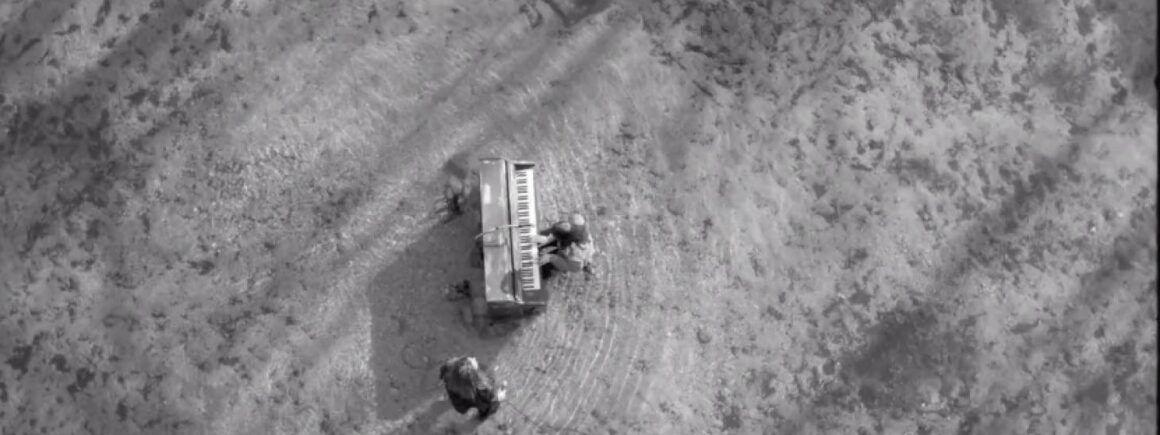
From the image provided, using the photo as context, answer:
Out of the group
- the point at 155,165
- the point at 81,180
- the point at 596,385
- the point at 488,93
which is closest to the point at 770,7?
the point at 488,93

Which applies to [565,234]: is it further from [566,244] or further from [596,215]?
[596,215]

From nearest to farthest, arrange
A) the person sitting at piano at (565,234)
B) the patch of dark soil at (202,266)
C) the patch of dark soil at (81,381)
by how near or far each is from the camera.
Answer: the person sitting at piano at (565,234) < the patch of dark soil at (81,381) < the patch of dark soil at (202,266)

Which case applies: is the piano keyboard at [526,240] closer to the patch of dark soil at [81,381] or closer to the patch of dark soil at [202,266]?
the patch of dark soil at [202,266]

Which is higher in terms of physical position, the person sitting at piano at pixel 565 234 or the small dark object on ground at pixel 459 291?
the person sitting at piano at pixel 565 234

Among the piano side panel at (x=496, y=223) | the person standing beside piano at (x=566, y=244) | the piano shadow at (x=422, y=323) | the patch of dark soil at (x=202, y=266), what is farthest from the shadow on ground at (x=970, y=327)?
the patch of dark soil at (x=202, y=266)

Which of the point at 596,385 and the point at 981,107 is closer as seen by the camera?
the point at 596,385

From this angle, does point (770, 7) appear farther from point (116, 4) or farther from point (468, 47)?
point (116, 4)

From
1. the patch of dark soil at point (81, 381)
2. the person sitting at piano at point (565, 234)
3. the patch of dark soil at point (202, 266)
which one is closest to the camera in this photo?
the person sitting at piano at point (565, 234)
